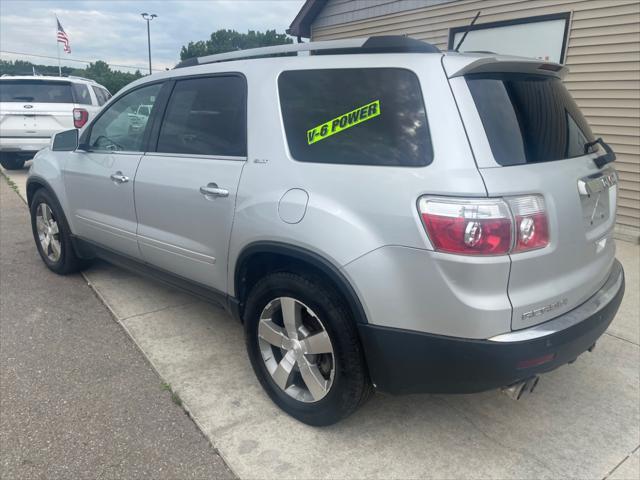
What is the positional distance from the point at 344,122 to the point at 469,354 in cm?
116

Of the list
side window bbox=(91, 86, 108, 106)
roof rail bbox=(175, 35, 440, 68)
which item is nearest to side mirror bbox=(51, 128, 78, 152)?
roof rail bbox=(175, 35, 440, 68)

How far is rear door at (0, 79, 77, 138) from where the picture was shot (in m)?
9.25

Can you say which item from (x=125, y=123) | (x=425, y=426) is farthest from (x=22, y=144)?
(x=425, y=426)

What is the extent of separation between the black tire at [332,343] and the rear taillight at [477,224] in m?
0.60

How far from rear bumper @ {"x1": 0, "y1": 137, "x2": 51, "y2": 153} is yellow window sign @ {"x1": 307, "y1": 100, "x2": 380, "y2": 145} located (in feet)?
29.3

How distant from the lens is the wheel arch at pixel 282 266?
214 centimetres

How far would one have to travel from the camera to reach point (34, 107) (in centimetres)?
935

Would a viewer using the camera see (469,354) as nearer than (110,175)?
Yes

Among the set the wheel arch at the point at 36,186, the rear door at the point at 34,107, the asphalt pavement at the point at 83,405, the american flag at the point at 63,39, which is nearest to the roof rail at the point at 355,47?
the asphalt pavement at the point at 83,405

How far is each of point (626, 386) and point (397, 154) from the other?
7.29 ft

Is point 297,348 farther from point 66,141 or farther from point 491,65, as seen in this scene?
point 66,141

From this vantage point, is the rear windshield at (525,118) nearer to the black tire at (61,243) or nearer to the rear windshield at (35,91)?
the black tire at (61,243)

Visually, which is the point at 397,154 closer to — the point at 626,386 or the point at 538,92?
the point at 538,92

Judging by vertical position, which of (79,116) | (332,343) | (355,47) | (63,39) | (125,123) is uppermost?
(63,39)
